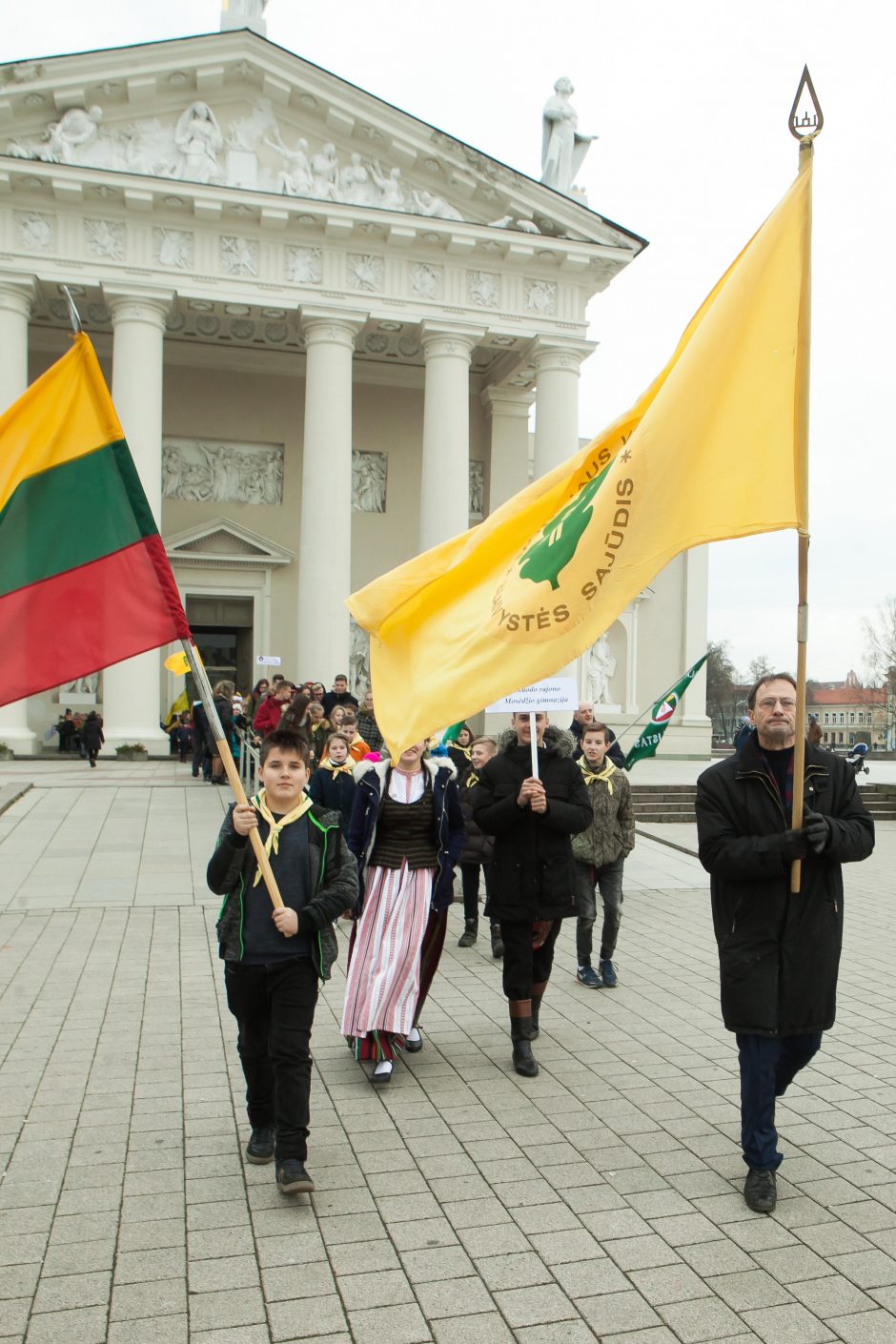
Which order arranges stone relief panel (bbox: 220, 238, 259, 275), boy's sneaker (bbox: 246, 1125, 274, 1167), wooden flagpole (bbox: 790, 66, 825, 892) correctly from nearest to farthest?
1. wooden flagpole (bbox: 790, 66, 825, 892)
2. boy's sneaker (bbox: 246, 1125, 274, 1167)
3. stone relief panel (bbox: 220, 238, 259, 275)

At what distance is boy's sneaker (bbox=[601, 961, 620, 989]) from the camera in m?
7.68

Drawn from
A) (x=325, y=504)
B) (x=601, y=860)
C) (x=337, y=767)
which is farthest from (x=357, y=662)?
(x=601, y=860)

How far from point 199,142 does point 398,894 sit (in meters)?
25.0

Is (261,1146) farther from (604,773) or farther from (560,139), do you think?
(560,139)

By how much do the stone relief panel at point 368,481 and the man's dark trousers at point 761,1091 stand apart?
28173 mm

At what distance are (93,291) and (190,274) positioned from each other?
2266mm

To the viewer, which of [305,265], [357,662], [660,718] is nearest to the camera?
[660,718]

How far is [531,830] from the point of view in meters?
5.96

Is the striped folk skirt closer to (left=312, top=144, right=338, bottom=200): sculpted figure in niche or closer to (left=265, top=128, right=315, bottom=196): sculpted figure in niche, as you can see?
(left=265, top=128, right=315, bottom=196): sculpted figure in niche

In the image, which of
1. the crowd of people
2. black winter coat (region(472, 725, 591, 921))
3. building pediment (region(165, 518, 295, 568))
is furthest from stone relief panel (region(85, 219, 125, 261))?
the crowd of people

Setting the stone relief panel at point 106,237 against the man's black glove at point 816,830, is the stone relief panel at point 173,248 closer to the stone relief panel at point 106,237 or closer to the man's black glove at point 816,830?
the stone relief panel at point 106,237

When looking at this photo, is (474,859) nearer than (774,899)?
No

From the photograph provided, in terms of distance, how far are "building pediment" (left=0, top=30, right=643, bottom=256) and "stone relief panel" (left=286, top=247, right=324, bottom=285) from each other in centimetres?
62

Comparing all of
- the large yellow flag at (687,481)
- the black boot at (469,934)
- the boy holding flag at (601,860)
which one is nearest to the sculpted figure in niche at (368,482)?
the black boot at (469,934)
